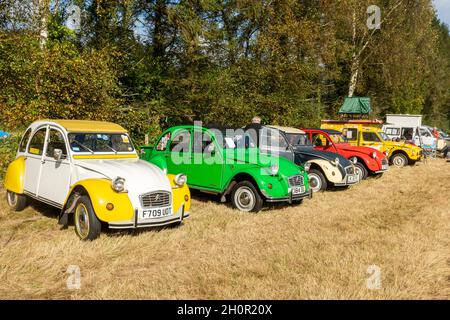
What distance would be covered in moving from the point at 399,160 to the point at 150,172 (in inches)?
535

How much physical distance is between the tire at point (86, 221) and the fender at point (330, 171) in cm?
664

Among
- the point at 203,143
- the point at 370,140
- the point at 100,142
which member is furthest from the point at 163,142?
A: the point at 370,140

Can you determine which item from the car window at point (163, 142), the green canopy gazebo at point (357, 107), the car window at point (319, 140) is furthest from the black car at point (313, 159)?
the green canopy gazebo at point (357, 107)

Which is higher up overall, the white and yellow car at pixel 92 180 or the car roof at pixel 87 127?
the car roof at pixel 87 127

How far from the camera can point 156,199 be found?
5.84 m

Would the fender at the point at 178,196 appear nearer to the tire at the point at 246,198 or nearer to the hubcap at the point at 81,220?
the hubcap at the point at 81,220

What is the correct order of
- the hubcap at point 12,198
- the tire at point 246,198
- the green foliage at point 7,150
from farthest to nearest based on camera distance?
the green foliage at point 7,150 → the tire at point 246,198 → the hubcap at point 12,198

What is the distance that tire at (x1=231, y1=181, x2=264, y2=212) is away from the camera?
7.75 m

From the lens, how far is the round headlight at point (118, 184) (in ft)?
18.2

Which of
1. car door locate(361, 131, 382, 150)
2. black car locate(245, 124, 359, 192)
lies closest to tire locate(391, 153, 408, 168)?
car door locate(361, 131, 382, 150)

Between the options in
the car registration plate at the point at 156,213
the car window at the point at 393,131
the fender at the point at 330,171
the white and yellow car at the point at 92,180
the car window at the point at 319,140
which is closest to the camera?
the white and yellow car at the point at 92,180

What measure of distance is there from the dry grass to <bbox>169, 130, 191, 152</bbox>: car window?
1584 millimetres

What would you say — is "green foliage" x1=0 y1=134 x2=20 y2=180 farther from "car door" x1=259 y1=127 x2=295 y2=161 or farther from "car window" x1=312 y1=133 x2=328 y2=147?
"car window" x1=312 y1=133 x2=328 y2=147
